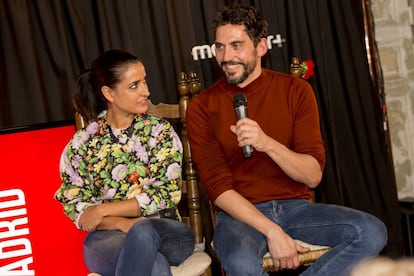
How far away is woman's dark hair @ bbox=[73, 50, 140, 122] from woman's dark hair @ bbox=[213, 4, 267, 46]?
1.28ft

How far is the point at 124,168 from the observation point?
8.02ft

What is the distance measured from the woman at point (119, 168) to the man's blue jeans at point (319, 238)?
0.21 metres

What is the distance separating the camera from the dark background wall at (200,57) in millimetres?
3107

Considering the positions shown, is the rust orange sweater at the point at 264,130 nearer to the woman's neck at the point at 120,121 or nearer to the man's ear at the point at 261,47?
the man's ear at the point at 261,47

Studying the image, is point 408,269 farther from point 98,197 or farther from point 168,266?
point 98,197

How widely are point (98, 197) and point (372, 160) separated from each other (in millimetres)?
1828

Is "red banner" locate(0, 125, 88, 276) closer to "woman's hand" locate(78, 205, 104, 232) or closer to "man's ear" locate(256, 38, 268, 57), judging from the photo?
"woman's hand" locate(78, 205, 104, 232)

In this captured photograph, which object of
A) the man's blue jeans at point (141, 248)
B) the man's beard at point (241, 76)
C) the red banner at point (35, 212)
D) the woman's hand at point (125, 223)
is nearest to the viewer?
the man's blue jeans at point (141, 248)

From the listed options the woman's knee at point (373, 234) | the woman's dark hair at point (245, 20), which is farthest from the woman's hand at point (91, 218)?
the woman's knee at point (373, 234)

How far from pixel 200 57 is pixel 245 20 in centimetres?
88

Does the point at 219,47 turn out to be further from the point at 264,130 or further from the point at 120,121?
the point at 120,121

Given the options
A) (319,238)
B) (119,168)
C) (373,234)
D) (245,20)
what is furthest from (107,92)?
(373,234)

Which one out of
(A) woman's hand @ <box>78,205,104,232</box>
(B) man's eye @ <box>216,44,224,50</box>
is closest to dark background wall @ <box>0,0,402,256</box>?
(B) man's eye @ <box>216,44,224,50</box>

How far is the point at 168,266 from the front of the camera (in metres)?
2.16
